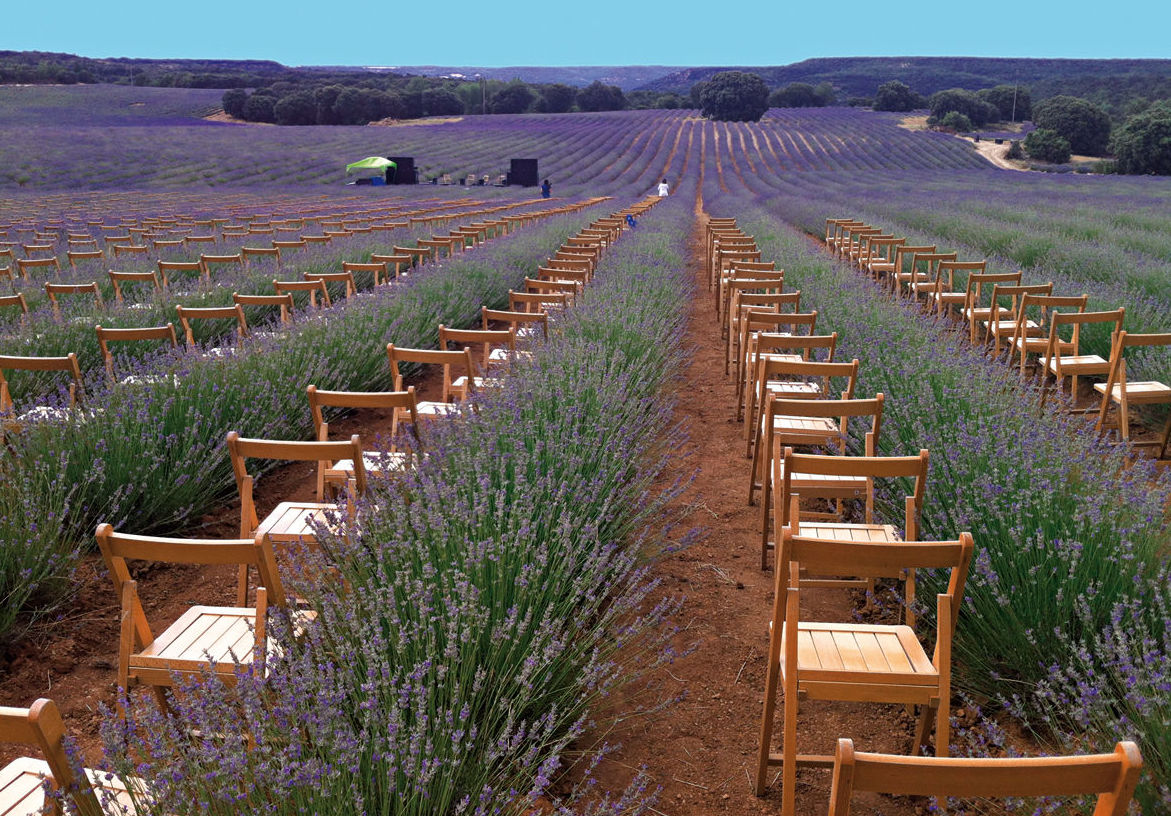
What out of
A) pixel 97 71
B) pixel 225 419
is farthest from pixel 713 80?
pixel 225 419

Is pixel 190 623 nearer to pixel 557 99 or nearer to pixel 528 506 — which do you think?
pixel 528 506

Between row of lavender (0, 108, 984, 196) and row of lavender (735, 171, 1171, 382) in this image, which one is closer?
row of lavender (735, 171, 1171, 382)

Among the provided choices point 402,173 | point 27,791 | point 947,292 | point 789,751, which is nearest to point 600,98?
point 402,173

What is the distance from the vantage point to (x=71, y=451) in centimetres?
354

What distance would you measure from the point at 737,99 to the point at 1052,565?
62.9m

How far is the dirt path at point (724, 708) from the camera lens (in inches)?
88.7

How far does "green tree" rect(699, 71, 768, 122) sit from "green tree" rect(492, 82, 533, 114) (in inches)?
576

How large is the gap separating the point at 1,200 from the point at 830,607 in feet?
74.8

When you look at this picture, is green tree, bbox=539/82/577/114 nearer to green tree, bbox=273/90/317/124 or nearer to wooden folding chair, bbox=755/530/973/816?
green tree, bbox=273/90/317/124

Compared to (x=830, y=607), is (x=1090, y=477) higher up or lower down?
higher up

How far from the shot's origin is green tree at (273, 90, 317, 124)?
5388 cm

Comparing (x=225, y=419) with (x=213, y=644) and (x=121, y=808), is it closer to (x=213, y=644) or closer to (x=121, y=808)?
(x=213, y=644)

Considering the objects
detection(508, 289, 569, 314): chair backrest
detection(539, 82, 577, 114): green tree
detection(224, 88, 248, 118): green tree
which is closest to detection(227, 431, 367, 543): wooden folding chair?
detection(508, 289, 569, 314): chair backrest

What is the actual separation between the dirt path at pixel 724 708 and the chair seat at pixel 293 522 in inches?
49.0
